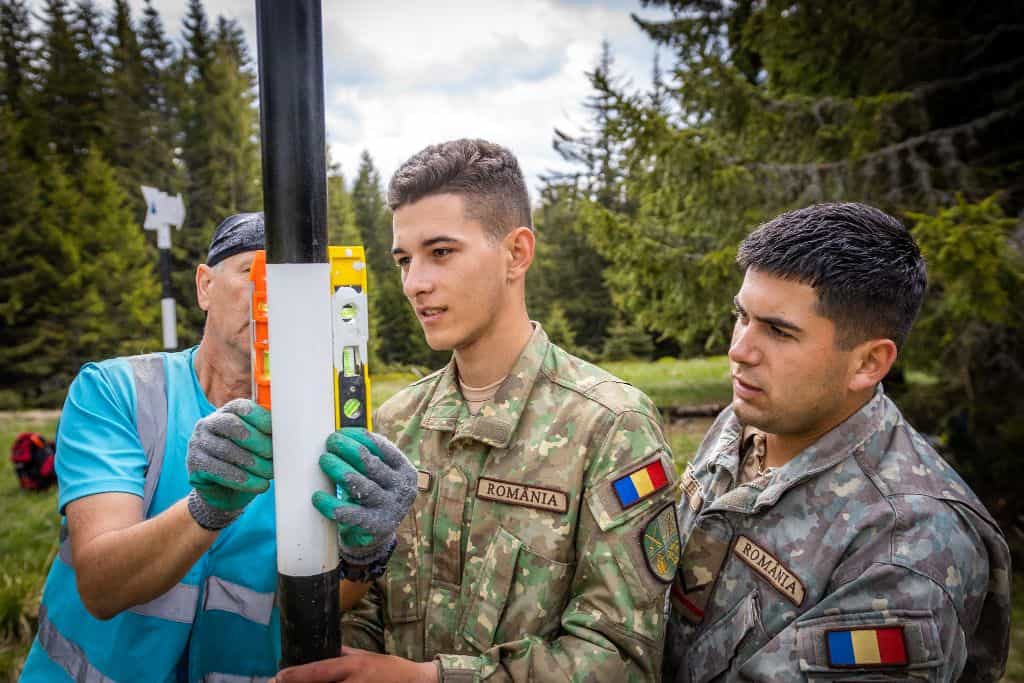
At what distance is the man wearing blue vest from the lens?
6.09 ft

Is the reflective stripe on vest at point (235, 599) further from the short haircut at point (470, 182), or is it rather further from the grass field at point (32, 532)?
the grass field at point (32, 532)

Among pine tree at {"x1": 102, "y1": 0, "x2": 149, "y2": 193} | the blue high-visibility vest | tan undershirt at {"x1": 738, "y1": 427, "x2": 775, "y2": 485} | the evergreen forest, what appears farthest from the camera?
pine tree at {"x1": 102, "y1": 0, "x2": 149, "y2": 193}

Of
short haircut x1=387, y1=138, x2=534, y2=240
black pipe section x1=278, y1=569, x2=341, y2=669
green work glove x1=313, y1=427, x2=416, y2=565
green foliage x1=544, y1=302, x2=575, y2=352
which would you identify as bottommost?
green foliage x1=544, y1=302, x2=575, y2=352

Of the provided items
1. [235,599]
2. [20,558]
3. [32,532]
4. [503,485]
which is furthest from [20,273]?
[503,485]

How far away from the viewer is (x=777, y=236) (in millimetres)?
2152

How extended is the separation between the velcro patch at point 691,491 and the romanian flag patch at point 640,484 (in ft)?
1.69

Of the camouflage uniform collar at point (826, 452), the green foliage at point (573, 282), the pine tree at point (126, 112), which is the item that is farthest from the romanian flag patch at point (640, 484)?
the pine tree at point (126, 112)

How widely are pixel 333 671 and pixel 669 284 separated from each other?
6423 millimetres

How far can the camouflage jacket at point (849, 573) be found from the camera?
1745 mm

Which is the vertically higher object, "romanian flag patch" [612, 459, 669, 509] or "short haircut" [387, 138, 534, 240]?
"short haircut" [387, 138, 534, 240]

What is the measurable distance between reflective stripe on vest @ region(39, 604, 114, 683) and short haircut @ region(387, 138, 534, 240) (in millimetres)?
1687

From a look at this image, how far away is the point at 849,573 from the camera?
6.05 ft

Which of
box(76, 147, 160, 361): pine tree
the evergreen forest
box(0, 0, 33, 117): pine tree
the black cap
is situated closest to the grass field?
the evergreen forest

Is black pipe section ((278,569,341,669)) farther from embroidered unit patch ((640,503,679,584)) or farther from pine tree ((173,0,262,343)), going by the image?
pine tree ((173,0,262,343))
